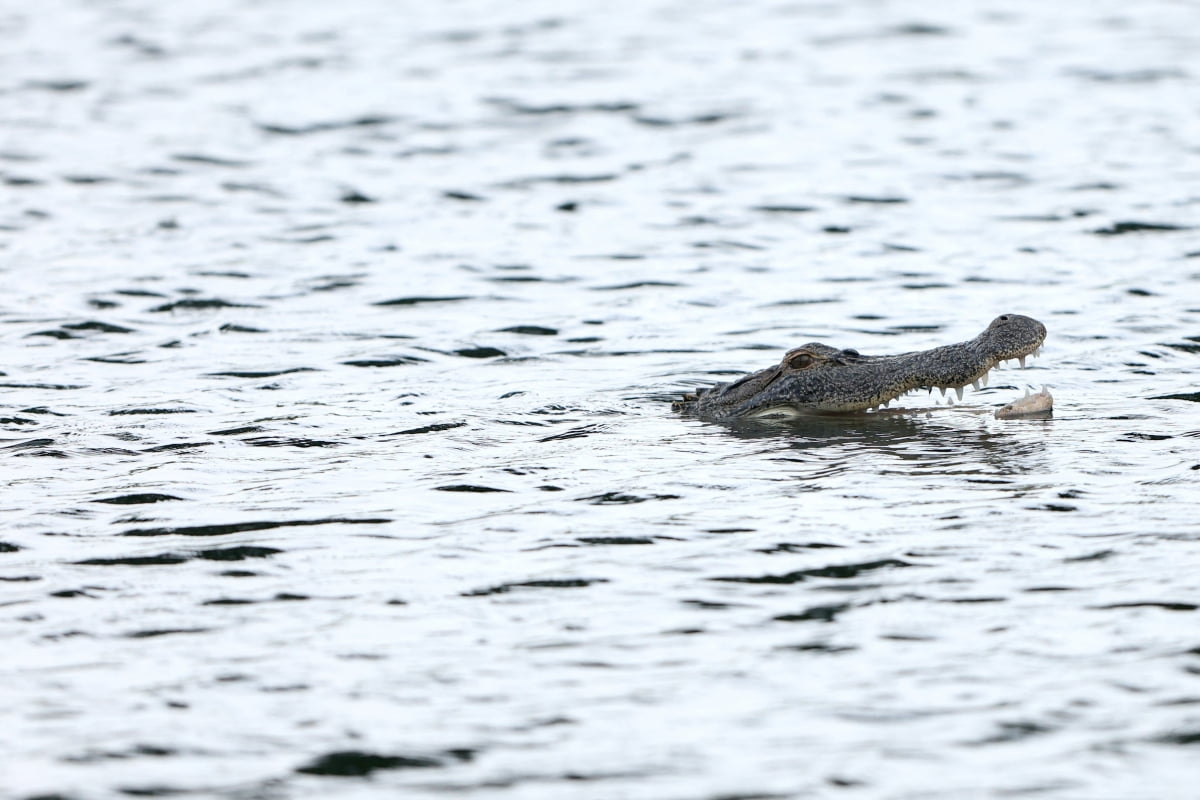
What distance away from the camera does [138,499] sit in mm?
9594

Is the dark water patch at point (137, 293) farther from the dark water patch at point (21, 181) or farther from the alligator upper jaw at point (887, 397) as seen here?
the alligator upper jaw at point (887, 397)

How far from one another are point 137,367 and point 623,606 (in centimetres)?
752

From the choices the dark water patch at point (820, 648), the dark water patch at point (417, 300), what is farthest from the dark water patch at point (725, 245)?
the dark water patch at point (820, 648)

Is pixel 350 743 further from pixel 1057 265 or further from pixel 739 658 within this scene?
pixel 1057 265

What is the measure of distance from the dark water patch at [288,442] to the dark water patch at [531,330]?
422cm

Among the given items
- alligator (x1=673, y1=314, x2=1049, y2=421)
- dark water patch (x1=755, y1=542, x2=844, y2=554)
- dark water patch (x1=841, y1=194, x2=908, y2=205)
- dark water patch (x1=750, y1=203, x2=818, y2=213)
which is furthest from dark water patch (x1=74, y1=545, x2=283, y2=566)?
dark water patch (x1=841, y1=194, x2=908, y2=205)

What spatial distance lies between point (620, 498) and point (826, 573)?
1.77 m

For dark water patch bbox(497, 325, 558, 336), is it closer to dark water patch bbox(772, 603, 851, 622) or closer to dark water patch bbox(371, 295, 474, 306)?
dark water patch bbox(371, 295, 474, 306)

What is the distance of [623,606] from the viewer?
760cm

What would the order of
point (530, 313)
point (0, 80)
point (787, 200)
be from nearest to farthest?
point (530, 313), point (787, 200), point (0, 80)

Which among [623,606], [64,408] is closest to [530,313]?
[64,408]

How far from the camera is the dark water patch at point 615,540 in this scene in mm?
8539

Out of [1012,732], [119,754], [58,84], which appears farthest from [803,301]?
[58,84]

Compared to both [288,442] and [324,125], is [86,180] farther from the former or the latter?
[288,442]
